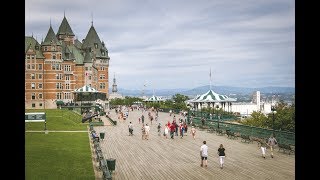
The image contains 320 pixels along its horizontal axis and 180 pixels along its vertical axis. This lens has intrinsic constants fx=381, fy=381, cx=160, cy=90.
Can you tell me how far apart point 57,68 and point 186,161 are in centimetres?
6818

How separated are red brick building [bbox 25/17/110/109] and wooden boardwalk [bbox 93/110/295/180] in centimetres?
4925

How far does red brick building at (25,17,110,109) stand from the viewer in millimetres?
80188

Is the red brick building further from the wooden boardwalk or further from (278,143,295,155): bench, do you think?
(278,143,295,155): bench

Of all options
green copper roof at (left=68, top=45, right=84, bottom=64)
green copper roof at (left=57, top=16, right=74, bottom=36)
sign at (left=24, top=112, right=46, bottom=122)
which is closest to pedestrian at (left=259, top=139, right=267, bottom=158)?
sign at (left=24, top=112, right=46, bottom=122)

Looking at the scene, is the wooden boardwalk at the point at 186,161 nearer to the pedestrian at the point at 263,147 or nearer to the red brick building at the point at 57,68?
the pedestrian at the point at 263,147

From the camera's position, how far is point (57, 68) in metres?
83.1

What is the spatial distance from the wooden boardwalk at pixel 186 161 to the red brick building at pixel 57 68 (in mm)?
49252

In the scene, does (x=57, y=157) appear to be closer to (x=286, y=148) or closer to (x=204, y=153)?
(x=204, y=153)

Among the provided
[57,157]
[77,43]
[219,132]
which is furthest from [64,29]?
[57,157]
